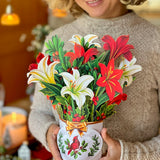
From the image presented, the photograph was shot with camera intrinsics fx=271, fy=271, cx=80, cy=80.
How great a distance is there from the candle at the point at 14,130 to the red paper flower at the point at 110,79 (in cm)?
128

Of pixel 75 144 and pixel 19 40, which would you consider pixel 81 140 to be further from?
pixel 19 40

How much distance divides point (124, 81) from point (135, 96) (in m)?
0.21

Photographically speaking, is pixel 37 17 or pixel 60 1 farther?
pixel 37 17

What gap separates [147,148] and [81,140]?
0.87 feet

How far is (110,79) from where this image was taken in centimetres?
69

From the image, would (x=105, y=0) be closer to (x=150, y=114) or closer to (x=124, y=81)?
(x=124, y=81)

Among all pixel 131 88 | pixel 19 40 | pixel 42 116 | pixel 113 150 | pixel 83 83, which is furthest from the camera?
pixel 19 40

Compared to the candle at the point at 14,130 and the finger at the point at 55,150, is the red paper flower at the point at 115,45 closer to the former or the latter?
the finger at the point at 55,150

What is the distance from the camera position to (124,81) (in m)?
0.74

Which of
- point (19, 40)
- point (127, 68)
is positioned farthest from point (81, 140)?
point (19, 40)

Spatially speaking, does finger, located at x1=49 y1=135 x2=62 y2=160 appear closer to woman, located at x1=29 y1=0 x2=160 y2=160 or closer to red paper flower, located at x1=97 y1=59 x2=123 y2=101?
woman, located at x1=29 y1=0 x2=160 y2=160

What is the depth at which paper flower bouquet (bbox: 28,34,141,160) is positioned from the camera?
0.68 meters

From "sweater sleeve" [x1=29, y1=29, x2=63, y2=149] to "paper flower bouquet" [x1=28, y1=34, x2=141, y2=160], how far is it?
217mm

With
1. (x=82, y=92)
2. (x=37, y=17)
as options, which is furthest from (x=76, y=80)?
(x=37, y=17)
